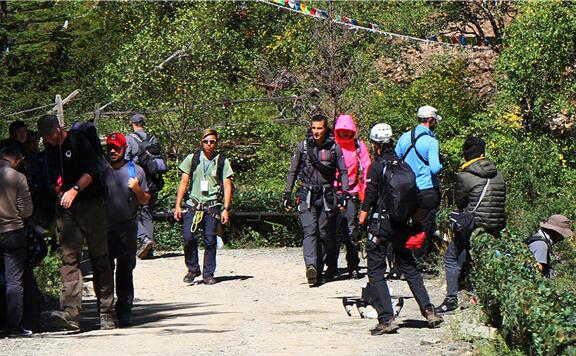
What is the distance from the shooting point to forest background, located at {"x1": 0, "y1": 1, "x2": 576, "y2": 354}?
20.9 metres

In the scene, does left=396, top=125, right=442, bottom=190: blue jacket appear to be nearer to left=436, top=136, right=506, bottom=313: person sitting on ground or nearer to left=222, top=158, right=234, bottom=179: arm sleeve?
left=436, top=136, right=506, bottom=313: person sitting on ground

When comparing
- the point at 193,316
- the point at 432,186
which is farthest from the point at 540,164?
the point at 193,316

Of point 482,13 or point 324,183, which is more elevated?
point 482,13

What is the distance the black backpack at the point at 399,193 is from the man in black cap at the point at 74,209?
96.2 inches

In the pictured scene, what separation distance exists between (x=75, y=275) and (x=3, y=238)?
78 centimetres

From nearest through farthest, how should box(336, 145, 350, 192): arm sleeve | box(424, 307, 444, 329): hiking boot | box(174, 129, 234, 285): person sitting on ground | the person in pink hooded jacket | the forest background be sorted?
box(424, 307, 444, 329): hiking boot
box(336, 145, 350, 192): arm sleeve
the person in pink hooded jacket
box(174, 129, 234, 285): person sitting on ground
the forest background

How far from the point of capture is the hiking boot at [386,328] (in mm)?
10180

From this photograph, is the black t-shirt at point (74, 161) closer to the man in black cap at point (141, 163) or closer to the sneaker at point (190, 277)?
the man in black cap at point (141, 163)

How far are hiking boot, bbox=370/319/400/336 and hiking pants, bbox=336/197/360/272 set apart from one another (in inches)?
163

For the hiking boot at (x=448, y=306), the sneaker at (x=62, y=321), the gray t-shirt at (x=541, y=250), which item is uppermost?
the gray t-shirt at (x=541, y=250)

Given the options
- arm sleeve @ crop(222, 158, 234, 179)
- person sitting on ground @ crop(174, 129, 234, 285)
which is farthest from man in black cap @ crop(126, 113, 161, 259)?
arm sleeve @ crop(222, 158, 234, 179)

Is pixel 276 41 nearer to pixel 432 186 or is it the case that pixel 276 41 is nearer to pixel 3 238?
pixel 432 186

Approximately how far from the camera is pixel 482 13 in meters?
30.3

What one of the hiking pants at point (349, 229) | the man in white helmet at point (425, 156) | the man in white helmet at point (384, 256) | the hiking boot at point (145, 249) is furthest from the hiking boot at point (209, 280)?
A: the man in white helmet at point (384, 256)
